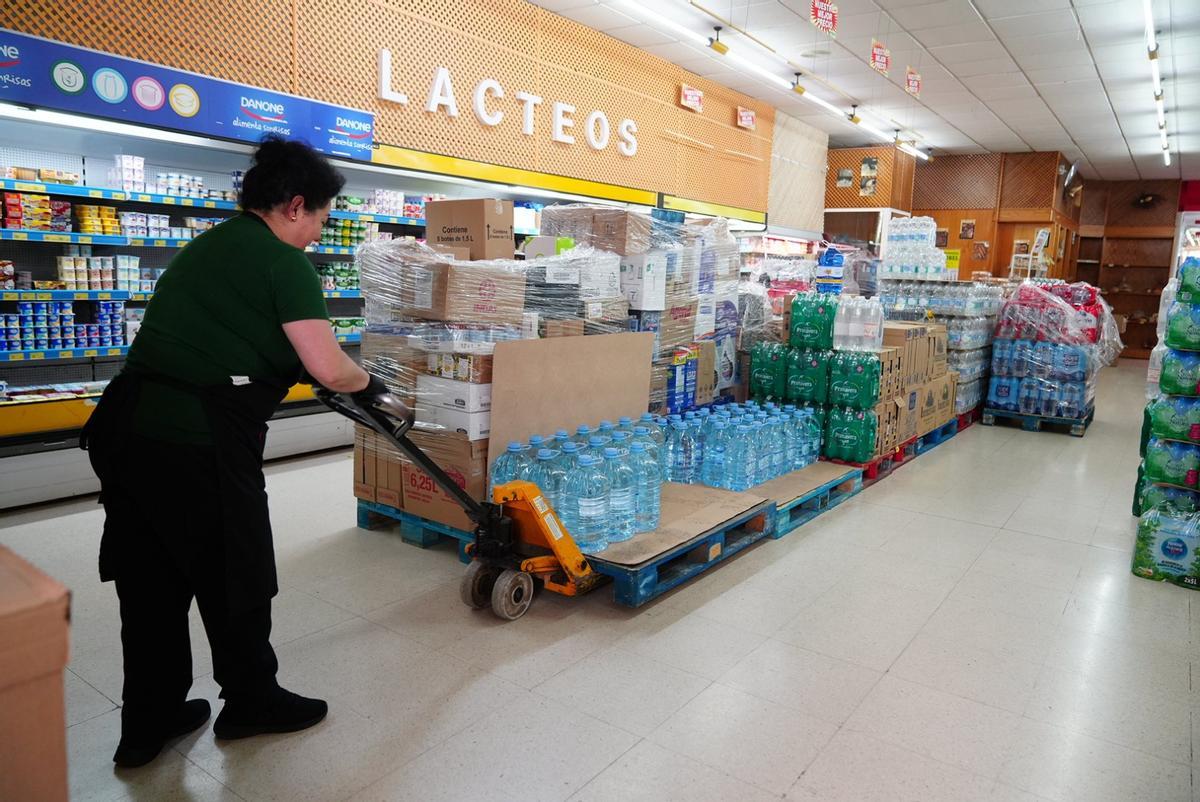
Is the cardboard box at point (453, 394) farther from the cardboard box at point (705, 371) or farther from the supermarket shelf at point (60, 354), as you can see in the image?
the supermarket shelf at point (60, 354)

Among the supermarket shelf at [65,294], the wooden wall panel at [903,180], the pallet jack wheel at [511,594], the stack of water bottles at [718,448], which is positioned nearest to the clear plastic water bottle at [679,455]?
the stack of water bottles at [718,448]

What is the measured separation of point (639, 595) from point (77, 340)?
4080mm

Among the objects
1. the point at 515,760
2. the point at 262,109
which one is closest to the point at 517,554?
the point at 515,760

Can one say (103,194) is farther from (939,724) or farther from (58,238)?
(939,724)

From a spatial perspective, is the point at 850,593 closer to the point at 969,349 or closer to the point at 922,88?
the point at 969,349

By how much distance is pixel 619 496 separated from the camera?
11.4ft

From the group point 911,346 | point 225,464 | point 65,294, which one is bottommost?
point 225,464

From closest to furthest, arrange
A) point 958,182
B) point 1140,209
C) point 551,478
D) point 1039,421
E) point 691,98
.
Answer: point 551,478
point 1039,421
point 691,98
point 958,182
point 1140,209

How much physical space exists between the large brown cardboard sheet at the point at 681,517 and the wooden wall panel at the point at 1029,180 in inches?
544

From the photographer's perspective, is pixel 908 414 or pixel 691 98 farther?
pixel 691 98

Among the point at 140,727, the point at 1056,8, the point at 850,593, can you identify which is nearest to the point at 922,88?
the point at 1056,8

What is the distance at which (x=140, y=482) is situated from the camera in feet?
7.28

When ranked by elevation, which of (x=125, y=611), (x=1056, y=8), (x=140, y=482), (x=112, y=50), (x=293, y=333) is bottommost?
(x=125, y=611)

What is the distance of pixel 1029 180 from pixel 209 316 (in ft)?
55.2
